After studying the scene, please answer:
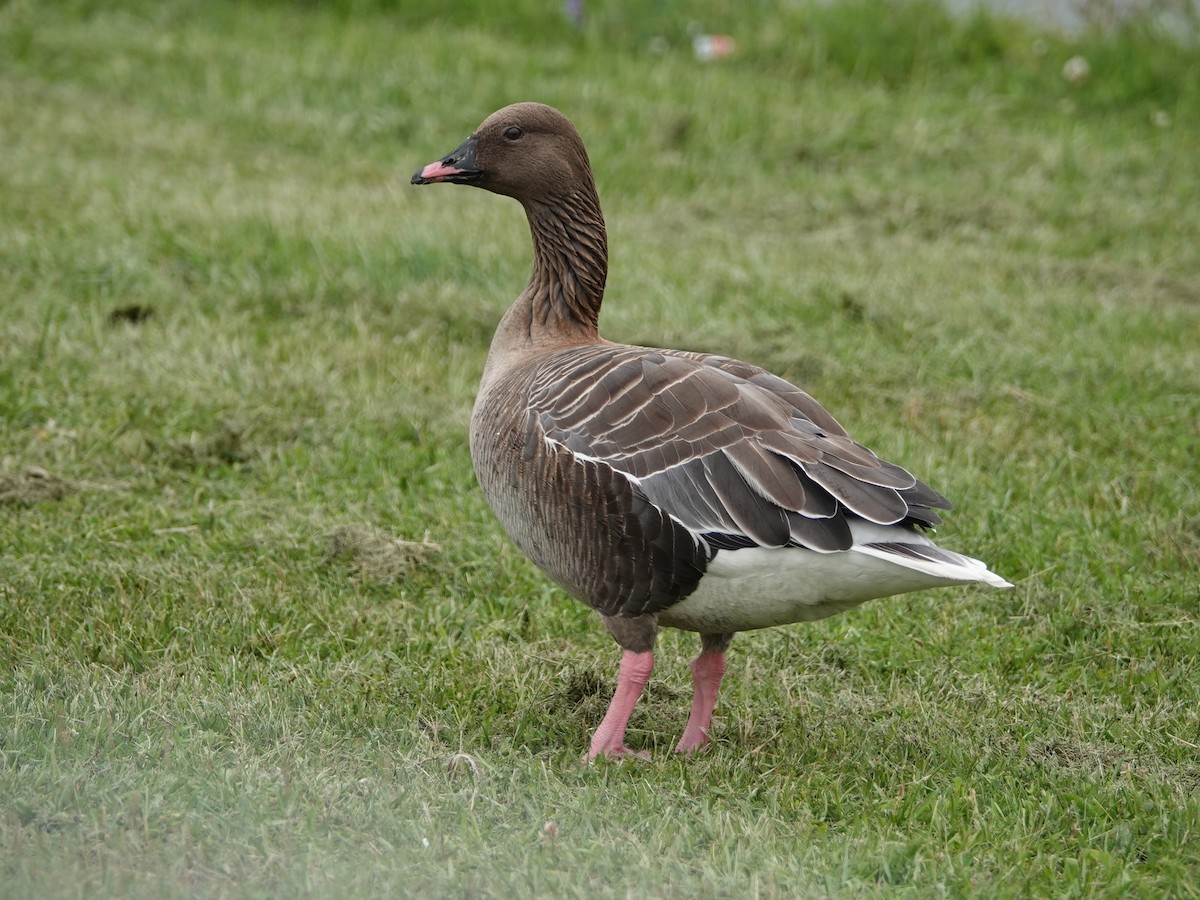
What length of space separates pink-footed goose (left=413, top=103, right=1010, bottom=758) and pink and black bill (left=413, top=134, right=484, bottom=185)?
716mm

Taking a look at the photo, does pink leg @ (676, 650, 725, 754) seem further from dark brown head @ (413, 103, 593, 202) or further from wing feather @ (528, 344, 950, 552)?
dark brown head @ (413, 103, 593, 202)

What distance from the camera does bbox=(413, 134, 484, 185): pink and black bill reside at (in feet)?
14.7

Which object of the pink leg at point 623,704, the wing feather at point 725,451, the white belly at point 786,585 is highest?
the wing feather at point 725,451

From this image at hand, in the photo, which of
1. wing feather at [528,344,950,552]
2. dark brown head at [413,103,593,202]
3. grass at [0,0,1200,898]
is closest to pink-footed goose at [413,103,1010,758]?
wing feather at [528,344,950,552]

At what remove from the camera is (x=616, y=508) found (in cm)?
373

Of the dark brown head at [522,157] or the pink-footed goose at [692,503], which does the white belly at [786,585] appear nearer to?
the pink-footed goose at [692,503]

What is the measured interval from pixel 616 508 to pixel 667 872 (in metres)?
1.02

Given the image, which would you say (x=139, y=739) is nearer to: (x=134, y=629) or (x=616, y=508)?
(x=134, y=629)

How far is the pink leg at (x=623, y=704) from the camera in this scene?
389cm

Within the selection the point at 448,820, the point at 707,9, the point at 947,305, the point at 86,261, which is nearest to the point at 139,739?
the point at 448,820

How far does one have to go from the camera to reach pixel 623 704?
391 cm

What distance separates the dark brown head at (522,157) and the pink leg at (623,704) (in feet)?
5.12

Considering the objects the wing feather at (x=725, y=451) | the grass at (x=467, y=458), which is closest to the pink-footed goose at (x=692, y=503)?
the wing feather at (x=725, y=451)

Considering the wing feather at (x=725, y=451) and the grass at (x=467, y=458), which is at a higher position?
the wing feather at (x=725, y=451)
